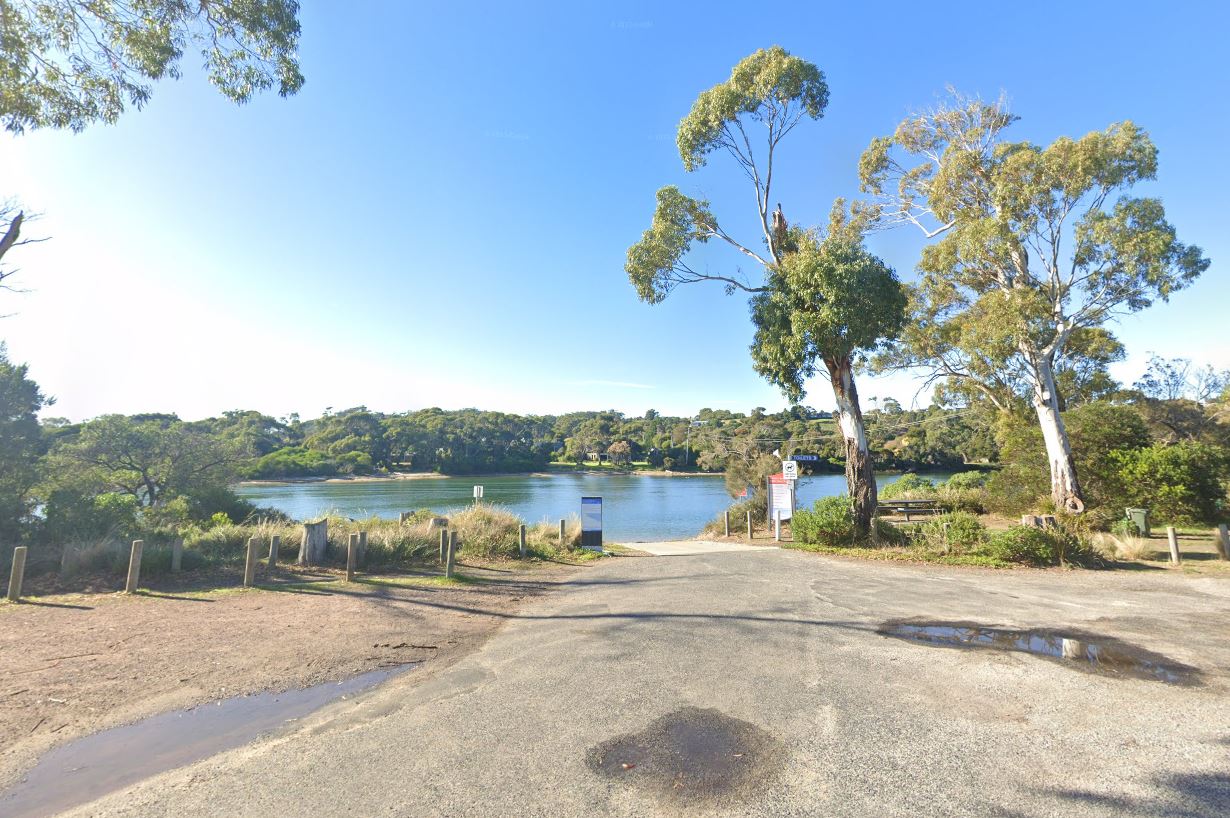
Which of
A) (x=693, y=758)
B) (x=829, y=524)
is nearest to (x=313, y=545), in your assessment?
(x=693, y=758)

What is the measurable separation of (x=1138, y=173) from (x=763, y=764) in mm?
20138

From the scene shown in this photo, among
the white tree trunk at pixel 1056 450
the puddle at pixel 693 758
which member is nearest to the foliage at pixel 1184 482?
the white tree trunk at pixel 1056 450

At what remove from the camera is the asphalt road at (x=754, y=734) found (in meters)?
3.03

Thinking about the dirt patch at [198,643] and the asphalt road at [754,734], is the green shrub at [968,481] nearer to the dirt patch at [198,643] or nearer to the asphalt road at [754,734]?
the asphalt road at [754,734]

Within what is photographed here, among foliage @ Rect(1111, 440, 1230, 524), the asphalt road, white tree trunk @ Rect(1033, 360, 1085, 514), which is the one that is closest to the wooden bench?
white tree trunk @ Rect(1033, 360, 1085, 514)

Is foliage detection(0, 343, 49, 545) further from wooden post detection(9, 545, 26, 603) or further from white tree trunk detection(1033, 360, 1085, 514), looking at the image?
white tree trunk detection(1033, 360, 1085, 514)

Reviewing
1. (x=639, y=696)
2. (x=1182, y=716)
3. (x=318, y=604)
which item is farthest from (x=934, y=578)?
(x=318, y=604)

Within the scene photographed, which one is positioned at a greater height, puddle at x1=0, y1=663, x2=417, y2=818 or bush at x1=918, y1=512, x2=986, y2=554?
bush at x1=918, y1=512, x2=986, y2=554

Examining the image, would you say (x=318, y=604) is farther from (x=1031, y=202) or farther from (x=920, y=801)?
(x=1031, y=202)

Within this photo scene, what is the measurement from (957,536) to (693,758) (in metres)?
11.1

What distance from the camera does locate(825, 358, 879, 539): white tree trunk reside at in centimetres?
1423

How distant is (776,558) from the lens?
12.9 meters

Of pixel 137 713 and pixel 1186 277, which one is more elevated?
pixel 1186 277

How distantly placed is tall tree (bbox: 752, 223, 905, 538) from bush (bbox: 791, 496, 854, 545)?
26 cm
